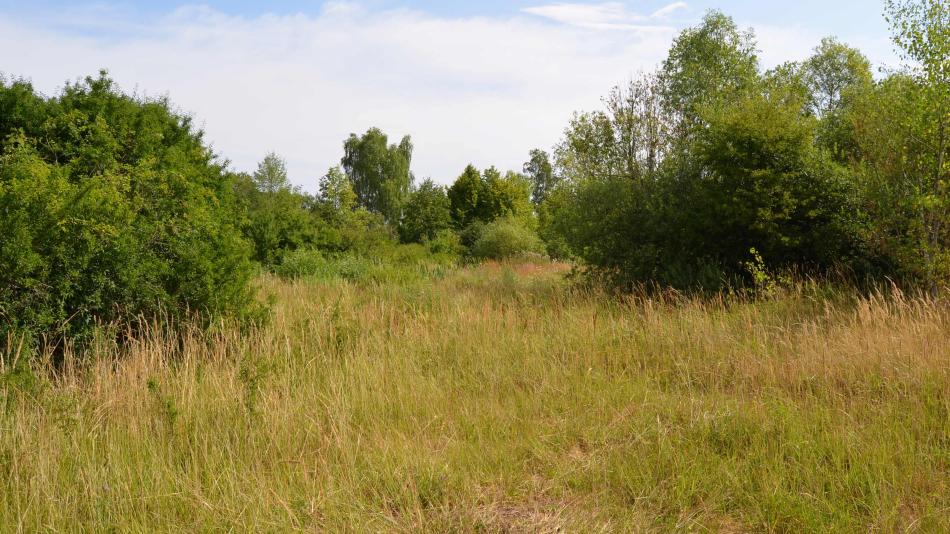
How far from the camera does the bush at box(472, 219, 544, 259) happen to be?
29500mm

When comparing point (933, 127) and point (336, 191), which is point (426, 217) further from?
point (933, 127)

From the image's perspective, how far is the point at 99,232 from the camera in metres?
6.26

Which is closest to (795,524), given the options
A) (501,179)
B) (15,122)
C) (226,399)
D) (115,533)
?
(115,533)

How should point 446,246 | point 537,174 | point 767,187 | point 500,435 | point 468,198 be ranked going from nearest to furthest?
point 500,435 → point 767,187 → point 446,246 → point 468,198 → point 537,174

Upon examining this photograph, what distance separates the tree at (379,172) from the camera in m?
52.3

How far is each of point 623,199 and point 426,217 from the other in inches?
1035

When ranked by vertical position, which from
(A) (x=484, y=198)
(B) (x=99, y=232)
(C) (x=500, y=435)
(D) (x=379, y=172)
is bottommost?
(C) (x=500, y=435)

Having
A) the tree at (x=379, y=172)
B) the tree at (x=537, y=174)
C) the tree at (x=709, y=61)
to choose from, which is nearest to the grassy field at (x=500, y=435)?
the tree at (x=709, y=61)

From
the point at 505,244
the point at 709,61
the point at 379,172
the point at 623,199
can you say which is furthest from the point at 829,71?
the point at 379,172

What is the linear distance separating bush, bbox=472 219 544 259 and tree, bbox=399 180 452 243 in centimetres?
774

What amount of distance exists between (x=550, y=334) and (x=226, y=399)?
3761 mm

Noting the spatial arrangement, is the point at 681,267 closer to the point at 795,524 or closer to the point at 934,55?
the point at 934,55

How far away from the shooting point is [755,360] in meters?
5.65

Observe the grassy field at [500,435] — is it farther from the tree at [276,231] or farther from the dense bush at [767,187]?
the tree at [276,231]
